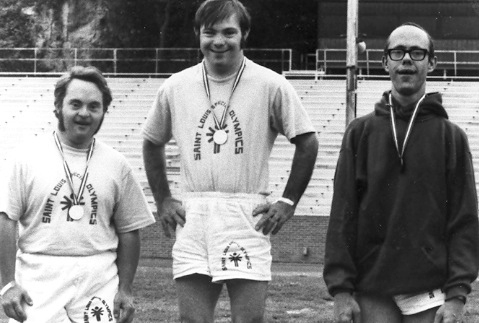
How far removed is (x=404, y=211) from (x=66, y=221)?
145cm

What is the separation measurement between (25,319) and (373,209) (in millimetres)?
1563

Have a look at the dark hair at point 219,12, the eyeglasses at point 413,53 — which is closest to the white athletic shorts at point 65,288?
the dark hair at point 219,12

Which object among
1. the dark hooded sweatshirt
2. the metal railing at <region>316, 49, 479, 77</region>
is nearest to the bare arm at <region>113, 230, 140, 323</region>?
the dark hooded sweatshirt

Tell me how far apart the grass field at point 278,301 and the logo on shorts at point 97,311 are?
474 cm

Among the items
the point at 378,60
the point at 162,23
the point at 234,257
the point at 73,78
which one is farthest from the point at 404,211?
the point at 162,23

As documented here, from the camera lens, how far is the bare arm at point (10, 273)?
16.4 feet

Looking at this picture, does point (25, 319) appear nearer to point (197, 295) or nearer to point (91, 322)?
point (91, 322)

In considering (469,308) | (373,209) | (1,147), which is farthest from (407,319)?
(1,147)

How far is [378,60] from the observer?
30375mm

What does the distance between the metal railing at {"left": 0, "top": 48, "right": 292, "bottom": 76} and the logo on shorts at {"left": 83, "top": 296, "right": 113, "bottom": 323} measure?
2378 centimetres

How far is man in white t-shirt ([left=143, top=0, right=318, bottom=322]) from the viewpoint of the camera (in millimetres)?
5332

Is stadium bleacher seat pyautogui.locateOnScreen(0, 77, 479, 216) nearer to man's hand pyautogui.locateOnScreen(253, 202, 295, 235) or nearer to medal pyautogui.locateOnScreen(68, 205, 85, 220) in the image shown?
man's hand pyautogui.locateOnScreen(253, 202, 295, 235)

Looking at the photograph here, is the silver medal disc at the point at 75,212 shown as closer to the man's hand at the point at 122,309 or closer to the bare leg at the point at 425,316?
the man's hand at the point at 122,309

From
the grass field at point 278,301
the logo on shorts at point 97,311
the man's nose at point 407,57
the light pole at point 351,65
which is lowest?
the grass field at point 278,301
